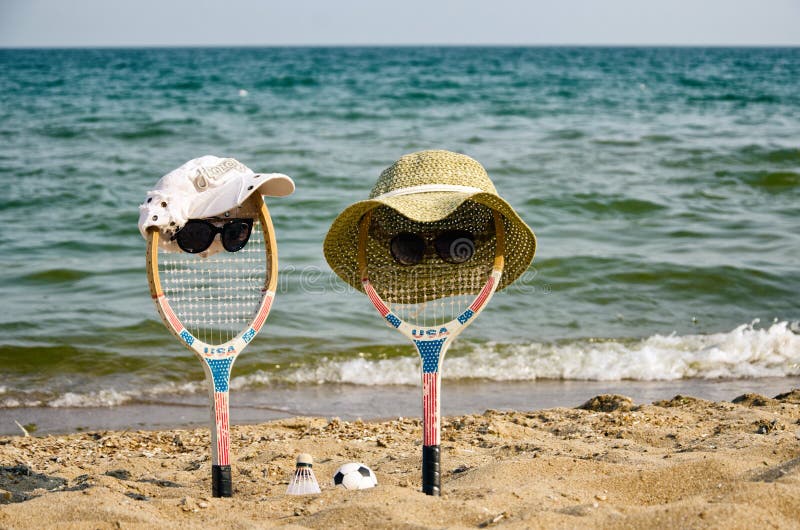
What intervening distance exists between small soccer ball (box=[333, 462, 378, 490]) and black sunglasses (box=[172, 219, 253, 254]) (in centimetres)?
112

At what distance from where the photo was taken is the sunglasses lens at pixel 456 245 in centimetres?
388

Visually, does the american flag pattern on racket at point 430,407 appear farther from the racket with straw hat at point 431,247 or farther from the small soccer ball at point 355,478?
the small soccer ball at point 355,478

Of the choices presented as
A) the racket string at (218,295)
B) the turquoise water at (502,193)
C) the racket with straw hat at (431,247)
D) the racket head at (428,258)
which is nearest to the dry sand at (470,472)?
the racket with straw hat at (431,247)

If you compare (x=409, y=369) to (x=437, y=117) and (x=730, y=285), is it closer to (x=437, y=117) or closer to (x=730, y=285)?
(x=730, y=285)

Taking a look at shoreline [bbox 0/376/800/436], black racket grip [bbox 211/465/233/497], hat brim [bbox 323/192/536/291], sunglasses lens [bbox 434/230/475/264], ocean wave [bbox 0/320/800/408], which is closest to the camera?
hat brim [bbox 323/192/536/291]

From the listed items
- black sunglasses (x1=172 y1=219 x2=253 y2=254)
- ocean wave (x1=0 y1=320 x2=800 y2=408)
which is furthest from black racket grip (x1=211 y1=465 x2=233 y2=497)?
ocean wave (x1=0 y1=320 x2=800 y2=408)

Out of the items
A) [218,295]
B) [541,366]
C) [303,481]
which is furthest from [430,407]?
[541,366]

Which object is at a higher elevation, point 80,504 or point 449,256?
point 449,256

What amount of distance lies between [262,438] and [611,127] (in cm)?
1600

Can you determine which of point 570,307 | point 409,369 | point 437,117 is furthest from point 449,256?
point 437,117

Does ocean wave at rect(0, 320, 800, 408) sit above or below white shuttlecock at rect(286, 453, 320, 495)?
below

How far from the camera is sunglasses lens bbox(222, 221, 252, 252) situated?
3.78 metres

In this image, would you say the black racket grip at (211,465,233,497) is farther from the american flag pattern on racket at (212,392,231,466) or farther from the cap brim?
the cap brim

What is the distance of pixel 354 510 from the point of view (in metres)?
3.25
